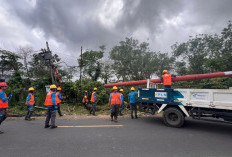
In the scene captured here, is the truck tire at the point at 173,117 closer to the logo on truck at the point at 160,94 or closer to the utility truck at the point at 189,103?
the utility truck at the point at 189,103

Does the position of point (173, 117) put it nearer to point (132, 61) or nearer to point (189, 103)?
point (189, 103)

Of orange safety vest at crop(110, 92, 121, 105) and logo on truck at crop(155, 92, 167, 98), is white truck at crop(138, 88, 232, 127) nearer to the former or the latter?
logo on truck at crop(155, 92, 167, 98)

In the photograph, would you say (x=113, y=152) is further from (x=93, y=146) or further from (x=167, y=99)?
(x=167, y=99)

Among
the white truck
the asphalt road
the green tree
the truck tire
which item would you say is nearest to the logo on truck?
the white truck

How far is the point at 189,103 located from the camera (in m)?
5.22

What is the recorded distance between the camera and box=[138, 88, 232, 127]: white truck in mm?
4699

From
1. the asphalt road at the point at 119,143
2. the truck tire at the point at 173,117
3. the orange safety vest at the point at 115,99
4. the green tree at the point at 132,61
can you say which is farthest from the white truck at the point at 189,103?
the green tree at the point at 132,61

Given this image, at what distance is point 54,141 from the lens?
4012 millimetres

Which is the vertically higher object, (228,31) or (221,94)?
(228,31)

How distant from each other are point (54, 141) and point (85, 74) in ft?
67.3

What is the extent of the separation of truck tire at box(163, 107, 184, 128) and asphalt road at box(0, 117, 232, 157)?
1.09ft

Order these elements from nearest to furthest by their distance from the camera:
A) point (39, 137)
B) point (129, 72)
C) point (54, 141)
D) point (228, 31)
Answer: point (54, 141), point (39, 137), point (228, 31), point (129, 72)

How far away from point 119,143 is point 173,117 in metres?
2.95

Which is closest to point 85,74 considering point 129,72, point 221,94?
point 129,72
